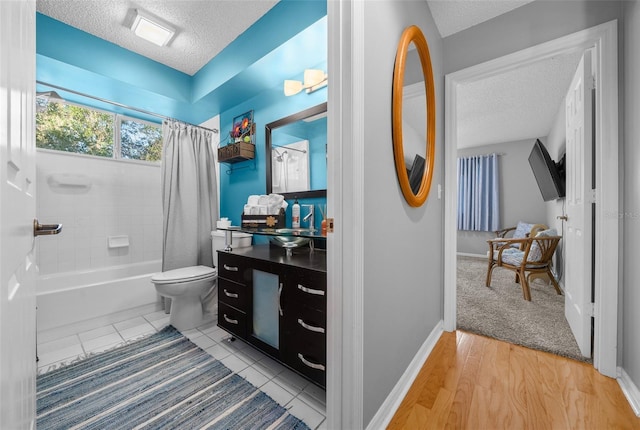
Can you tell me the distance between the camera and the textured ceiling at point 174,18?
1882 mm

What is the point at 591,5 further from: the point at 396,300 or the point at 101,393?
the point at 101,393

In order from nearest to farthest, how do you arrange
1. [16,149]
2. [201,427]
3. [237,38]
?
1. [16,149]
2. [201,427]
3. [237,38]

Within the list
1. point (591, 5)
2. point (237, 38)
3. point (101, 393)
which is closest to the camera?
point (101, 393)

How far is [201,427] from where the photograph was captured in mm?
1178

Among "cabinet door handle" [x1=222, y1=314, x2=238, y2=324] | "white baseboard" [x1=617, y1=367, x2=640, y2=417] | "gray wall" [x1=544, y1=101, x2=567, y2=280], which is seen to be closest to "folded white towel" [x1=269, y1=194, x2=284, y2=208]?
"cabinet door handle" [x1=222, y1=314, x2=238, y2=324]

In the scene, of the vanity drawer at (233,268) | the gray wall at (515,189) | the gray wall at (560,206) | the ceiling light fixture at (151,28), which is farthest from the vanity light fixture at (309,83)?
the gray wall at (515,189)

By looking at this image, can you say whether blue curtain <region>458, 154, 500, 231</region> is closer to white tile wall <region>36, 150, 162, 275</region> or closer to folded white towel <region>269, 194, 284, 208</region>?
folded white towel <region>269, 194, 284, 208</region>

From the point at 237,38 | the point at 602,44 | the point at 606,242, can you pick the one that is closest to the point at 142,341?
the point at 237,38

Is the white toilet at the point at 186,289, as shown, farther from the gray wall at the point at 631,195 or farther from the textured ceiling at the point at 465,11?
the gray wall at the point at 631,195

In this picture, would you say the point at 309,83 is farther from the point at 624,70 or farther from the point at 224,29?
the point at 624,70

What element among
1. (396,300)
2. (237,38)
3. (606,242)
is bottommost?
(396,300)

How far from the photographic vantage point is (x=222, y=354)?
176cm

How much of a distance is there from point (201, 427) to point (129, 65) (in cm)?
296

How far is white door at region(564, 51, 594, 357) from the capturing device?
1555 millimetres
